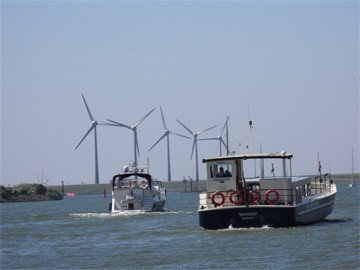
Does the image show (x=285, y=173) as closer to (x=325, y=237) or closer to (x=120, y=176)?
(x=325, y=237)

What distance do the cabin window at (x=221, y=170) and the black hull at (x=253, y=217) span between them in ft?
7.34

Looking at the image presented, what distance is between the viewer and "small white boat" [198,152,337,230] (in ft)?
159

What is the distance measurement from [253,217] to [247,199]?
110 centimetres

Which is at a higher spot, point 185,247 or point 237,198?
point 237,198

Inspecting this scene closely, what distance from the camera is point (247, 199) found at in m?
49.3

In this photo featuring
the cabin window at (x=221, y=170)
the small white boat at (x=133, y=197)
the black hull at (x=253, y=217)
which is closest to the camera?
the black hull at (x=253, y=217)

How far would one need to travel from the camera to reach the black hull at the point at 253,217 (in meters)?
48.5

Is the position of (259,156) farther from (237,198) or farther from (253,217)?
(253,217)

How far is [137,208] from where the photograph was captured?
78125 mm

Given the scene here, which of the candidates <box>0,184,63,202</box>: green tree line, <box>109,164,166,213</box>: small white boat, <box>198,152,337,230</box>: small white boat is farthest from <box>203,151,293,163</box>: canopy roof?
<box>0,184,63,202</box>: green tree line

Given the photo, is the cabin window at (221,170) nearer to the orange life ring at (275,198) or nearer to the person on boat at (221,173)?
the person on boat at (221,173)

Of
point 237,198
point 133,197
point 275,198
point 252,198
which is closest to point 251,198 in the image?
point 252,198

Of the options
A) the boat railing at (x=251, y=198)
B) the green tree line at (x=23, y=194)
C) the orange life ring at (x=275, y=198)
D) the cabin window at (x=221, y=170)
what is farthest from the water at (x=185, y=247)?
the green tree line at (x=23, y=194)

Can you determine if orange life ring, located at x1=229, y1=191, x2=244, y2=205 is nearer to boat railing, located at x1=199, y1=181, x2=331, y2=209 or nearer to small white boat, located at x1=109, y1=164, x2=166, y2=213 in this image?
boat railing, located at x1=199, y1=181, x2=331, y2=209
